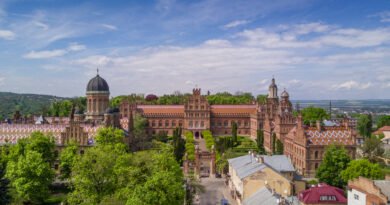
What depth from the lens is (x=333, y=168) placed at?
61188 mm

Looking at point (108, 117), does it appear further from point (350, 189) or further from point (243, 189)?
point (350, 189)

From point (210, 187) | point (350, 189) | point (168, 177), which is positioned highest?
point (168, 177)

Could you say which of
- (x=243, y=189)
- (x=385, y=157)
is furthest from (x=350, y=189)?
(x=385, y=157)

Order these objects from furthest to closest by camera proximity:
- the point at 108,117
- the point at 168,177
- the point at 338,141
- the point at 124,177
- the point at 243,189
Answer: the point at 108,117, the point at 338,141, the point at 243,189, the point at 124,177, the point at 168,177

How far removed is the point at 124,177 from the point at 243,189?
1489 cm

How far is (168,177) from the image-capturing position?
121 ft

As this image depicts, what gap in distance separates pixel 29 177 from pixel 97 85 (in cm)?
5269

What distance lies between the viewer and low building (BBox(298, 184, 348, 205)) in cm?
4312

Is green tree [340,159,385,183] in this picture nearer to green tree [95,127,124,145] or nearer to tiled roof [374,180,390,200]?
tiled roof [374,180,390,200]

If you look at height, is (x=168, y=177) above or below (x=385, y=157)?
above

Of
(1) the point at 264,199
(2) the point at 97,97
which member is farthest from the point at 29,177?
(2) the point at 97,97

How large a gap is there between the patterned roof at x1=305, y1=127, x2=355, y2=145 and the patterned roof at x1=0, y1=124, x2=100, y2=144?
42133 mm

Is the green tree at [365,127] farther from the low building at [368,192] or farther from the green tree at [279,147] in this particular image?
the low building at [368,192]

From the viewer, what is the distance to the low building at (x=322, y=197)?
43.1 metres
